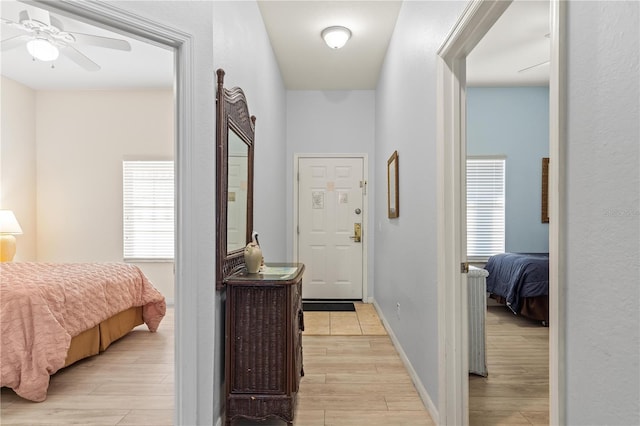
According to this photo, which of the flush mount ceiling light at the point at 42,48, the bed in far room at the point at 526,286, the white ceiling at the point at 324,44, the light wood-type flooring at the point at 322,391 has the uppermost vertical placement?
the white ceiling at the point at 324,44

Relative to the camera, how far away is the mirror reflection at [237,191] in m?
2.36

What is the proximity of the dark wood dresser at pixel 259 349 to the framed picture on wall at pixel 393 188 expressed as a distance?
5.39ft

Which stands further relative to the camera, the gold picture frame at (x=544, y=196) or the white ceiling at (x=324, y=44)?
the gold picture frame at (x=544, y=196)

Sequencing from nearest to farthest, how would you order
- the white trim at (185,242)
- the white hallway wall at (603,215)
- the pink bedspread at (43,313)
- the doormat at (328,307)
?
the white hallway wall at (603,215)
the white trim at (185,242)
the pink bedspread at (43,313)
the doormat at (328,307)

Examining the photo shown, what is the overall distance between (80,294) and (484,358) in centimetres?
306

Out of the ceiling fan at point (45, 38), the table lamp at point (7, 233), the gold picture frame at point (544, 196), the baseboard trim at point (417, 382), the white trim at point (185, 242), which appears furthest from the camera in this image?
the gold picture frame at point (544, 196)

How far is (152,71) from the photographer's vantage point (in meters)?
4.58

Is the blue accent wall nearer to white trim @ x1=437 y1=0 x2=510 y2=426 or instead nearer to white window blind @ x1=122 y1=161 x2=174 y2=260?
white trim @ x1=437 y1=0 x2=510 y2=426

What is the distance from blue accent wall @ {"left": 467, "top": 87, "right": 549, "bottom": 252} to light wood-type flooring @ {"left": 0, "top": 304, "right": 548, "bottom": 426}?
1871mm

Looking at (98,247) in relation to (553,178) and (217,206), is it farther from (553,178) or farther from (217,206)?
(553,178)

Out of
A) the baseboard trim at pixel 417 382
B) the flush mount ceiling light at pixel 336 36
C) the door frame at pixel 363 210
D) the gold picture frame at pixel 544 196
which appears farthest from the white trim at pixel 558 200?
the gold picture frame at pixel 544 196

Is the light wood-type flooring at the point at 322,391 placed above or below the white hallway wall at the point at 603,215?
below

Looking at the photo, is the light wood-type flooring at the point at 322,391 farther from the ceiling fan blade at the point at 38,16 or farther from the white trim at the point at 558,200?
the ceiling fan blade at the point at 38,16

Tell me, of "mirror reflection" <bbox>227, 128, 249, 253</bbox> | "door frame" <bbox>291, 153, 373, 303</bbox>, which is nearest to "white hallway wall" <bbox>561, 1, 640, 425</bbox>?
"mirror reflection" <bbox>227, 128, 249, 253</bbox>
